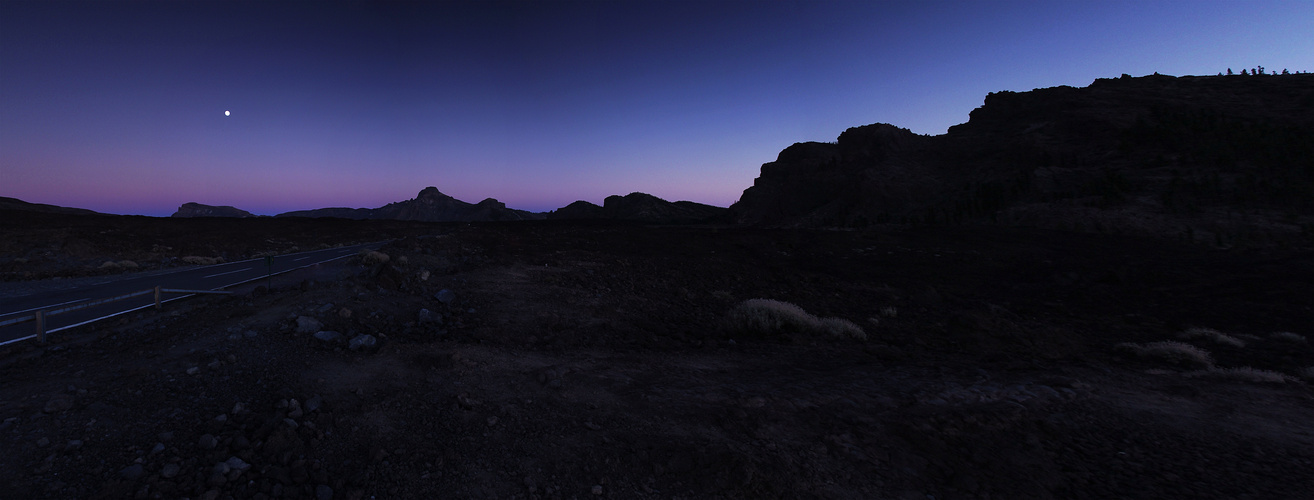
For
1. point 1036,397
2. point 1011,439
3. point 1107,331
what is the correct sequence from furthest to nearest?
1. point 1107,331
2. point 1036,397
3. point 1011,439

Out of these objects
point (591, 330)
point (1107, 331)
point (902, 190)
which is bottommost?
point (1107, 331)

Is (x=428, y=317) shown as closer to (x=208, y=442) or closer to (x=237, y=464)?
(x=208, y=442)

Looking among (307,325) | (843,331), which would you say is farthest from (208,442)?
(843,331)

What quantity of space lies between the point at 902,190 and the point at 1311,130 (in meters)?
32.9

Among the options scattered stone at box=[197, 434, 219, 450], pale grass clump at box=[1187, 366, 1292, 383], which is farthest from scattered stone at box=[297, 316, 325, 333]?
pale grass clump at box=[1187, 366, 1292, 383]

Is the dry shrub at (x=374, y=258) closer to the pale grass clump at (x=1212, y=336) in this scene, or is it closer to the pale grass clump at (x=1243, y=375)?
the pale grass clump at (x=1243, y=375)

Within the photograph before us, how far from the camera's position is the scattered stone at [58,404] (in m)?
4.46

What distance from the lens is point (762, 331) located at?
9219 millimetres

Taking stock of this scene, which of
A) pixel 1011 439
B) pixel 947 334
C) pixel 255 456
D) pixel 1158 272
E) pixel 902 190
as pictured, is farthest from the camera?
pixel 902 190

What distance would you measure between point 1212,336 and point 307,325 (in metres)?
18.5

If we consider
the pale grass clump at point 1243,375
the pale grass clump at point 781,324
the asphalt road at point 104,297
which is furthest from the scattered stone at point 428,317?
the pale grass clump at point 1243,375

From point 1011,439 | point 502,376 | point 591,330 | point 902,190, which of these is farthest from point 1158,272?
point 902,190

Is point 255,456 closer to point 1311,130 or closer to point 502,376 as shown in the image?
point 502,376

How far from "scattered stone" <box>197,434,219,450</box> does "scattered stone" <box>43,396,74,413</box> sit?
174 cm
